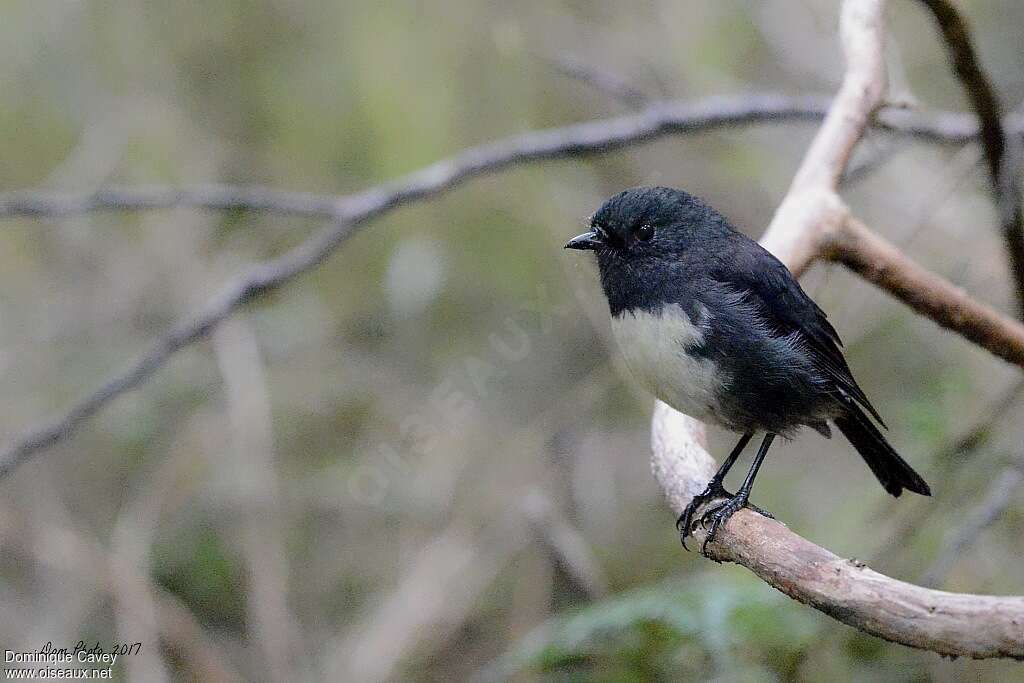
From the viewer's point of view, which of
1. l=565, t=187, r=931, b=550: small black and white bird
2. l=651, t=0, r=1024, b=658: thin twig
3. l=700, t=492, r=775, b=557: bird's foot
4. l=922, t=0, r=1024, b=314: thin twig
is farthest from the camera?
l=922, t=0, r=1024, b=314: thin twig

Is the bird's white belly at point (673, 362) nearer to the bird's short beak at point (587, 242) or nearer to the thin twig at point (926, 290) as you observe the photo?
the bird's short beak at point (587, 242)

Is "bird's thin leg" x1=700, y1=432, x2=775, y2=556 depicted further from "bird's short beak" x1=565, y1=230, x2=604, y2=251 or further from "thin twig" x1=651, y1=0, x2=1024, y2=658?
"bird's short beak" x1=565, y1=230, x2=604, y2=251

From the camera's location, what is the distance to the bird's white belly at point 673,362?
244cm

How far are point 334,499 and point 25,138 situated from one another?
117 inches

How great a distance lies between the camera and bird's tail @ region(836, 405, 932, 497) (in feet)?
8.67

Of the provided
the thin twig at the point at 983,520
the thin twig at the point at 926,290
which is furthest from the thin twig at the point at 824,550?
the thin twig at the point at 983,520

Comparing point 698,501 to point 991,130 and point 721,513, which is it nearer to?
point 721,513

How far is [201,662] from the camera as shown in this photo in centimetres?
470

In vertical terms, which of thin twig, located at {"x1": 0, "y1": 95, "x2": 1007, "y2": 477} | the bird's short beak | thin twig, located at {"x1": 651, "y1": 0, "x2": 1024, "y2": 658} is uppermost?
thin twig, located at {"x1": 0, "y1": 95, "x2": 1007, "y2": 477}

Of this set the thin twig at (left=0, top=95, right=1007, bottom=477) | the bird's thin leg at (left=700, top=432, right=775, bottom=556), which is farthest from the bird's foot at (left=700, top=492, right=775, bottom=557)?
the thin twig at (left=0, top=95, right=1007, bottom=477)

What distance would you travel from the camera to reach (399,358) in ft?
19.3

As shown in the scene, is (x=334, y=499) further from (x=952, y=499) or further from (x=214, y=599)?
(x=952, y=499)

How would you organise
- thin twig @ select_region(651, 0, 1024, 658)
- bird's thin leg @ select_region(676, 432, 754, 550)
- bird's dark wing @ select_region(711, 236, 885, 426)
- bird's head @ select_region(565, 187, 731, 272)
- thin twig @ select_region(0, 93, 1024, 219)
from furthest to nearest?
1. thin twig @ select_region(0, 93, 1024, 219)
2. bird's head @ select_region(565, 187, 731, 272)
3. bird's dark wing @ select_region(711, 236, 885, 426)
4. bird's thin leg @ select_region(676, 432, 754, 550)
5. thin twig @ select_region(651, 0, 1024, 658)

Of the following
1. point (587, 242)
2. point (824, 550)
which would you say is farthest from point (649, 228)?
point (824, 550)
